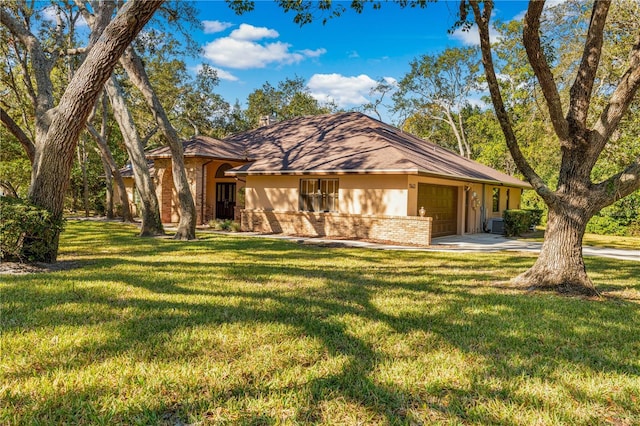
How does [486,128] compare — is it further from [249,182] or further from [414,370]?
[414,370]

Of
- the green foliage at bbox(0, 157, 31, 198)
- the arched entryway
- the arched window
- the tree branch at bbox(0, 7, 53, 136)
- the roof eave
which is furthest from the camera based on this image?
the green foliage at bbox(0, 157, 31, 198)

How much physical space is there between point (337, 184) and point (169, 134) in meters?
6.79

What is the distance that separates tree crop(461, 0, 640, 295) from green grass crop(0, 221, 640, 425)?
2.80 feet

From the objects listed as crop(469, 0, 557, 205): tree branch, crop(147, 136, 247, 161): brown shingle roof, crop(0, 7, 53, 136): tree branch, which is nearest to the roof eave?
crop(147, 136, 247, 161): brown shingle roof

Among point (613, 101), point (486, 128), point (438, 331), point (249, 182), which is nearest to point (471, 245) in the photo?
point (613, 101)

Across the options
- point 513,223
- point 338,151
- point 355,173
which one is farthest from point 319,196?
point 513,223

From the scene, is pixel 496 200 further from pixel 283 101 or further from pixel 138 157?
pixel 283 101

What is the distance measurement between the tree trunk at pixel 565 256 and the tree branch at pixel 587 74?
156cm

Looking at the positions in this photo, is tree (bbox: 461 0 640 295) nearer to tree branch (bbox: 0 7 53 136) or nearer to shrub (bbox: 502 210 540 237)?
tree branch (bbox: 0 7 53 136)

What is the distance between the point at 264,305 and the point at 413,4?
25.2ft

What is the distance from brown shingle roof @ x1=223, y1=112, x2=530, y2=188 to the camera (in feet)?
51.3

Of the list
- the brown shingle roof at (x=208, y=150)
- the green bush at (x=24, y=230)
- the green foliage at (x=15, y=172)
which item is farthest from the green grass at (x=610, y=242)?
the green foliage at (x=15, y=172)

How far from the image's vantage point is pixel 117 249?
11.2m

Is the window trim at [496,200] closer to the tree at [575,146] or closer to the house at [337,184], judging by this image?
the house at [337,184]
